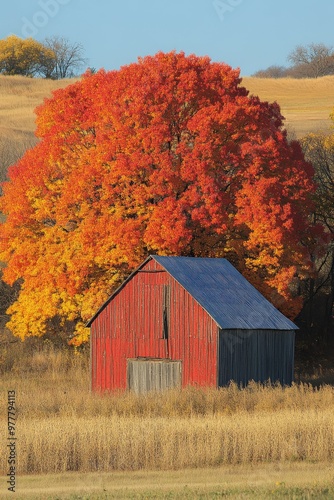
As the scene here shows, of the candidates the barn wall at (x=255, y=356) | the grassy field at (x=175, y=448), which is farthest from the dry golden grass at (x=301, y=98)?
the grassy field at (x=175, y=448)

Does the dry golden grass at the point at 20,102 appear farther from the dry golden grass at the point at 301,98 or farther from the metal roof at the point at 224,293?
the metal roof at the point at 224,293

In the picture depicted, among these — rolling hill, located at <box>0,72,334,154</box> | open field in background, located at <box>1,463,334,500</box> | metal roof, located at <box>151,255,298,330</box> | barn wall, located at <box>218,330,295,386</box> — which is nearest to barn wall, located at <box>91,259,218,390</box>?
metal roof, located at <box>151,255,298,330</box>

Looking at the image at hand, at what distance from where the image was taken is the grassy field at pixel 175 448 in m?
21.7

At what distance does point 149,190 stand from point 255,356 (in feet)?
29.1

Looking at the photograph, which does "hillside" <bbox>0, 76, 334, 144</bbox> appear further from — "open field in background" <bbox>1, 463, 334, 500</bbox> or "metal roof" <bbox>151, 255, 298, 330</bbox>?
"open field in background" <bbox>1, 463, 334, 500</bbox>

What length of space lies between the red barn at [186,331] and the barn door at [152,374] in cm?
4

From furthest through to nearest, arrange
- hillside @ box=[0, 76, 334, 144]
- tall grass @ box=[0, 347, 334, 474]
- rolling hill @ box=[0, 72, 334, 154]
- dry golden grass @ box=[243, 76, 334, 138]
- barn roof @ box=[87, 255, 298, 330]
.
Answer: dry golden grass @ box=[243, 76, 334, 138]
hillside @ box=[0, 76, 334, 144]
rolling hill @ box=[0, 72, 334, 154]
barn roof @ box=[87, 255, 298, 330]
tall grass @ box=[0, 347, 334, 474]

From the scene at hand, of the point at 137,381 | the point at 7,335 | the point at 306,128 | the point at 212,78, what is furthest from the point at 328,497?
the point at 306,128

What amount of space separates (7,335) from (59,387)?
1198 cm

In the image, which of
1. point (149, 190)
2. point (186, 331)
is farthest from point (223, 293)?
point (149, 190)

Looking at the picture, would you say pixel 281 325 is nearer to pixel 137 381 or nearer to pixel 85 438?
pixel 137 381

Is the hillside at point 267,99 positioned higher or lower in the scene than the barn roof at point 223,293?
higher

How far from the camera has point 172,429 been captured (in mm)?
26281

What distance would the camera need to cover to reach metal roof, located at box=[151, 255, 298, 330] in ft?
129
